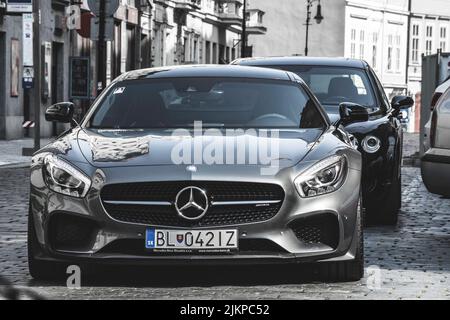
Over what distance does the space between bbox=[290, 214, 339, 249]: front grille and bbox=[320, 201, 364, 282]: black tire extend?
0.75 feet

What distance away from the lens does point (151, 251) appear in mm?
7508

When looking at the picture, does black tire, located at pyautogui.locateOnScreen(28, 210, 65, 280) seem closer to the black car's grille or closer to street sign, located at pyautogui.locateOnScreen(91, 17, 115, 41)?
the black car's grille

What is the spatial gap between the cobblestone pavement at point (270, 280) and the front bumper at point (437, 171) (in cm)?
48

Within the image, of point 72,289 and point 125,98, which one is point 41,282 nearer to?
point 72,289

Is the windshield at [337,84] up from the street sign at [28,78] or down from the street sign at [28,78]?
up

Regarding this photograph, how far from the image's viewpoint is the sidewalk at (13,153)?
22.8m

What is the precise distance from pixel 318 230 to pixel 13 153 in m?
19.3

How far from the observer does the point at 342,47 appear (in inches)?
Result: 3100

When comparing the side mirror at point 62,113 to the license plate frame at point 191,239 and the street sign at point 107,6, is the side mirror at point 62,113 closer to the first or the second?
the license plate frame at point 191,239

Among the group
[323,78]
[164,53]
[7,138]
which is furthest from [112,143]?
[164,53]

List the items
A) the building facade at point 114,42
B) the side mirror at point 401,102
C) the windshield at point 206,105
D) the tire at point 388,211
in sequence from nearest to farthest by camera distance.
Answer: the windshield at point 206,105 < the tire at point 388,211 < the side mirror at point 401,102 < the building facade at point 114,42

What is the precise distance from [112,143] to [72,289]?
106cm

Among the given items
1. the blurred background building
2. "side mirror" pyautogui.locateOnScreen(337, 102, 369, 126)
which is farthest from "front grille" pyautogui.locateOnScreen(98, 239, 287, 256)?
the blurred background building

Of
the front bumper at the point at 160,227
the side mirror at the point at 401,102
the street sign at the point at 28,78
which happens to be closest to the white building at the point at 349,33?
the street sign at the point at 28,78
